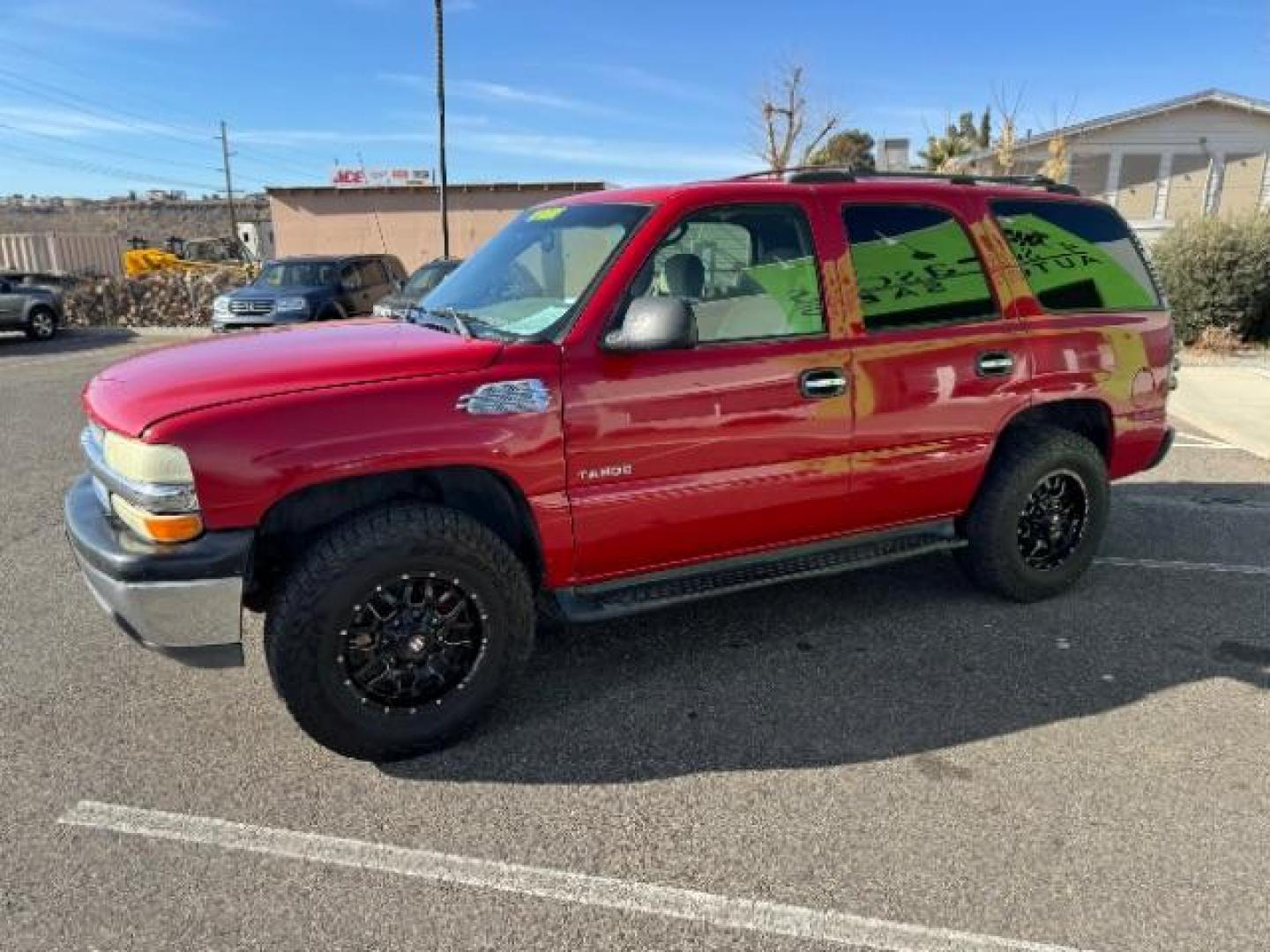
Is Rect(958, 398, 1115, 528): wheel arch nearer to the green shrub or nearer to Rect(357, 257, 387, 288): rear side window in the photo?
the green shrub

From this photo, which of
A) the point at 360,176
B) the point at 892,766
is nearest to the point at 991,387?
the point at 892,766

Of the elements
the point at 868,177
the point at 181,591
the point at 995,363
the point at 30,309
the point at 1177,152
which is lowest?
the point at 30,309

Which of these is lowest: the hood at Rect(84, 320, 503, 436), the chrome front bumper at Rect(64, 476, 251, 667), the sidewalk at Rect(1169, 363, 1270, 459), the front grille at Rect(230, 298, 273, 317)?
the sidewalk at Rect(1169, 363, 1270, 459)

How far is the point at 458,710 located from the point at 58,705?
5.36 ft

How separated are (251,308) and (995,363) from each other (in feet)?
43.3

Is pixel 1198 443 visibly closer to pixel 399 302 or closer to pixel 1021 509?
pixel 1021 509

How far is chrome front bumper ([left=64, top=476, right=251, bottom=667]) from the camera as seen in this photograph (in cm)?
272

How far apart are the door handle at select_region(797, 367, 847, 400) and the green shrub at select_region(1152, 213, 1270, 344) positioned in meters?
11.7

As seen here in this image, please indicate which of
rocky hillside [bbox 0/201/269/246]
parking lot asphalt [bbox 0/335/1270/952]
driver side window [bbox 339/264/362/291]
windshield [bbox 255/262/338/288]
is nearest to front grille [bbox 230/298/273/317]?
windshield [bbox 255/262/338/288]

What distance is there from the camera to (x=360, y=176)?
109 feet

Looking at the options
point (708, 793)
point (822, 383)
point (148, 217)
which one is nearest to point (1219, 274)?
point (822, 383)

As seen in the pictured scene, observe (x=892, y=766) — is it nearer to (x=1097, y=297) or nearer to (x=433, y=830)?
(x=433, y=830)

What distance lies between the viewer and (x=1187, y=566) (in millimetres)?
4996

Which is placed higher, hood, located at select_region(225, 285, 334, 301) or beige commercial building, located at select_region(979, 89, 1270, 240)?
beige commercial building, located at select_region(979, 89, 1270, 240)
